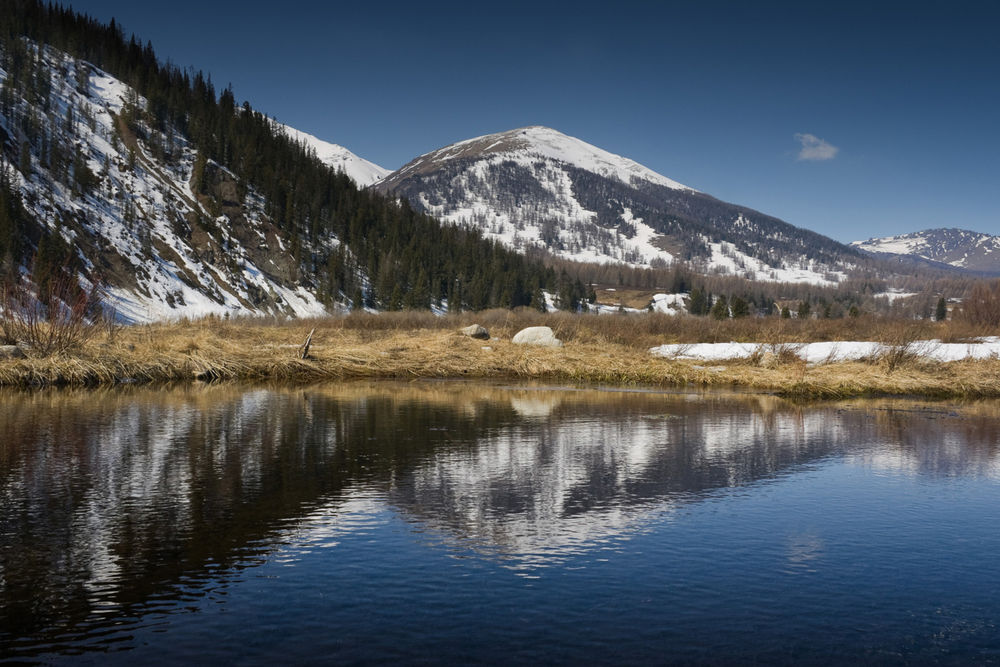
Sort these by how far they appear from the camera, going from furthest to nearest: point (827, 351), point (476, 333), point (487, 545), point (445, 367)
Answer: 1. point (476, 333)
2. point (827, 351)
3. point (445, 367)
4. point (487, 545)

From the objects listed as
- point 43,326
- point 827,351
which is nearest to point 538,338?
point 827,351

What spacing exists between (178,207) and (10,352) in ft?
178

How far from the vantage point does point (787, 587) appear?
6859 millimetres

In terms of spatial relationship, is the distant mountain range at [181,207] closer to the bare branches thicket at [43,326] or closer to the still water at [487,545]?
the bare branches thicket at [43,326]

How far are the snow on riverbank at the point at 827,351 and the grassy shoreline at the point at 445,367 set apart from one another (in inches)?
49.3

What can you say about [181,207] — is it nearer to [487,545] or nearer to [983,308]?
[983,308]

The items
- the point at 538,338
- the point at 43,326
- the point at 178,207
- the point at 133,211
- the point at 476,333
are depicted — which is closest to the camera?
the point at 43,326

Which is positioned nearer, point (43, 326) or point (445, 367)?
point (43, 326)

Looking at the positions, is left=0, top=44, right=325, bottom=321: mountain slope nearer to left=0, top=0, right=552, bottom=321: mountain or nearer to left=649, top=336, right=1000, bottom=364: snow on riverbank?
left=0, top=0, right=552, bottom=321: mountain

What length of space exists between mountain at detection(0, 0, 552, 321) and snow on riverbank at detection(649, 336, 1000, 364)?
33.5 metres

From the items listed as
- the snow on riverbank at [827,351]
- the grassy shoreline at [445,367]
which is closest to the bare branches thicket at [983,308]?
the snow on riverbank at [827,351]

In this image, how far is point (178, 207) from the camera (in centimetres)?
7244

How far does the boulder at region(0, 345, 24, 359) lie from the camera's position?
2223 centimetres

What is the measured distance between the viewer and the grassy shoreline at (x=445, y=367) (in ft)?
77.6
